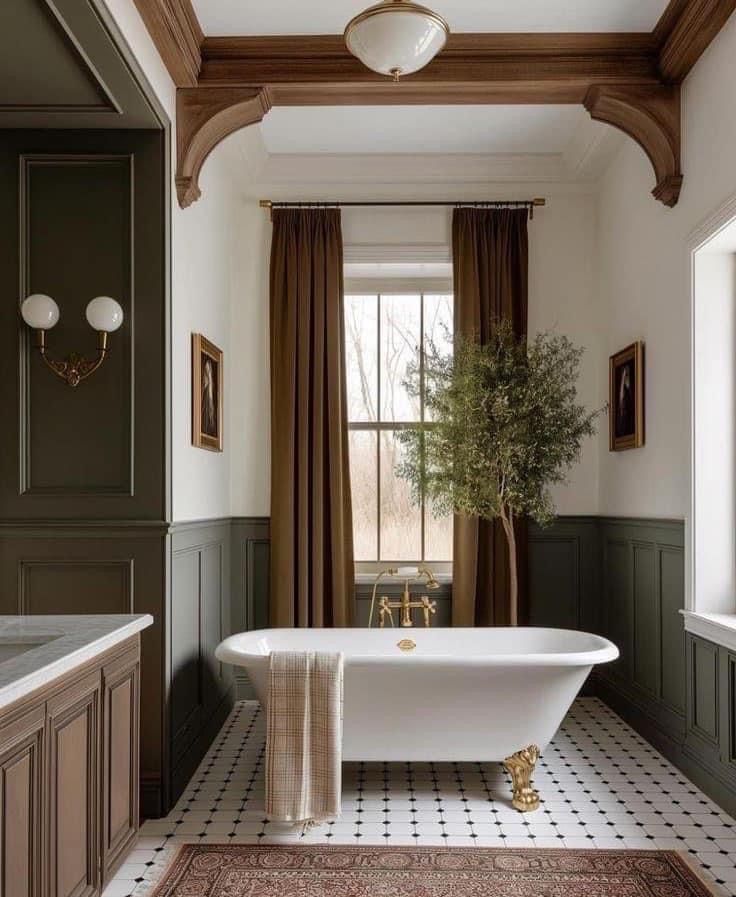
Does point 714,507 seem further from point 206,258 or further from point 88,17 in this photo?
point 88,17

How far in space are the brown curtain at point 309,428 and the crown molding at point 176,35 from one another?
55.4 inches

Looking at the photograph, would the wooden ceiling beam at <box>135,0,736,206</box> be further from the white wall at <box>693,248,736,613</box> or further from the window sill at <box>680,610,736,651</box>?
the window sill at <box>680,610,736,651</box>

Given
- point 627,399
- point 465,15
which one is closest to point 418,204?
point 465,15

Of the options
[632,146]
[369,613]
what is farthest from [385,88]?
[369,613]

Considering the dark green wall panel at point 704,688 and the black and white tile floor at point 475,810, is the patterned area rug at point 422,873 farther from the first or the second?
the dark green wall panel at point 704,688

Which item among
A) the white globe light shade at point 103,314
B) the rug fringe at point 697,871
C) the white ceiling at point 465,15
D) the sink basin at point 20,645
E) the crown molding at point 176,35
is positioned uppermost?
the white ceiling at point 465,15

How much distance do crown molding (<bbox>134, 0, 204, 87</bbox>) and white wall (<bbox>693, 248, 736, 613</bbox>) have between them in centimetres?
228

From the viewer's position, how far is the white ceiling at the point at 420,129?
402 centimetres

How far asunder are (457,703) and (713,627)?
1055 mm

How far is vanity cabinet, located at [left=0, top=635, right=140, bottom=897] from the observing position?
1676 mm

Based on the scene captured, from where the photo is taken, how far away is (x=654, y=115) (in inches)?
134

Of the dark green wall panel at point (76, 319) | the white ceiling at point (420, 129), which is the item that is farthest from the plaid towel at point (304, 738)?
the white ceiling at point (420, 129)

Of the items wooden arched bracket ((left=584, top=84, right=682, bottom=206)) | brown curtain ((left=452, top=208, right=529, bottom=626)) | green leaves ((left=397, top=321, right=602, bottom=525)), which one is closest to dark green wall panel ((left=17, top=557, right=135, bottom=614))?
green leaves ((left=397, top=321, right=602, bottom=525))

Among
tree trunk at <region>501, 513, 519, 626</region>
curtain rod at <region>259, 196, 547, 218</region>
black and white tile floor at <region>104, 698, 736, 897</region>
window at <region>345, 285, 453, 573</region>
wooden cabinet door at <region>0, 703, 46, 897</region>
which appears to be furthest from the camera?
window at <region>345, 285, 453, 573</region>
